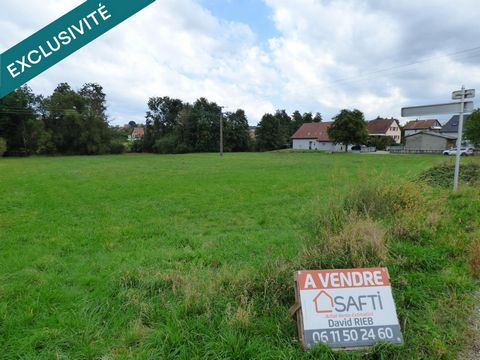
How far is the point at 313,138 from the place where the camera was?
55.8 m

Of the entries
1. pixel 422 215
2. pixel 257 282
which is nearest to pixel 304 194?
pixel 422 215

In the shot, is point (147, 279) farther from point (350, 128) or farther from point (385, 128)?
point (385, 128)

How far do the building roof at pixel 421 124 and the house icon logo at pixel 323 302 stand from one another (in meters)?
76.9

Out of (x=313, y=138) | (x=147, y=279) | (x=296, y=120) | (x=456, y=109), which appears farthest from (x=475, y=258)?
(x=296, y=120)

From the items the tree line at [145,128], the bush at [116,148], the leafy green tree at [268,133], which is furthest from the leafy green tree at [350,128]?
the bush at [116,148]

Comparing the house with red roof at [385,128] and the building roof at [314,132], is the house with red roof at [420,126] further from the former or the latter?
the building roof at [314,132]

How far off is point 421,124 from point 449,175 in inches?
2773

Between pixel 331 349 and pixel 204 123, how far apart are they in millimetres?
52277

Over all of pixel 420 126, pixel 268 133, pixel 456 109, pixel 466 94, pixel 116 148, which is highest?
pixel 420 126

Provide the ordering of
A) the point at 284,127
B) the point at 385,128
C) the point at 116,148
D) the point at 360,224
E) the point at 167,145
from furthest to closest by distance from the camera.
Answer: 1. the point at 284,127
2. the point at 385,128
3. the point at 167,145
4. the point at 116,148
5. the point at 360,224

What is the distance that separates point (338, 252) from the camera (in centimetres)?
300

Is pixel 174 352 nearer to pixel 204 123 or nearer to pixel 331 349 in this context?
pixel 331 349

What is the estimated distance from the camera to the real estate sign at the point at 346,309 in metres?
2.01

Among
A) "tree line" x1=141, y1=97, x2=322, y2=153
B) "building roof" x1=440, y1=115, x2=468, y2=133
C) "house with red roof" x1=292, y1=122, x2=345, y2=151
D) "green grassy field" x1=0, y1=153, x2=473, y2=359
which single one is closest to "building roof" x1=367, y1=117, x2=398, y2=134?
"building roof" x1=440, y1=115, x2=468, y2=133
